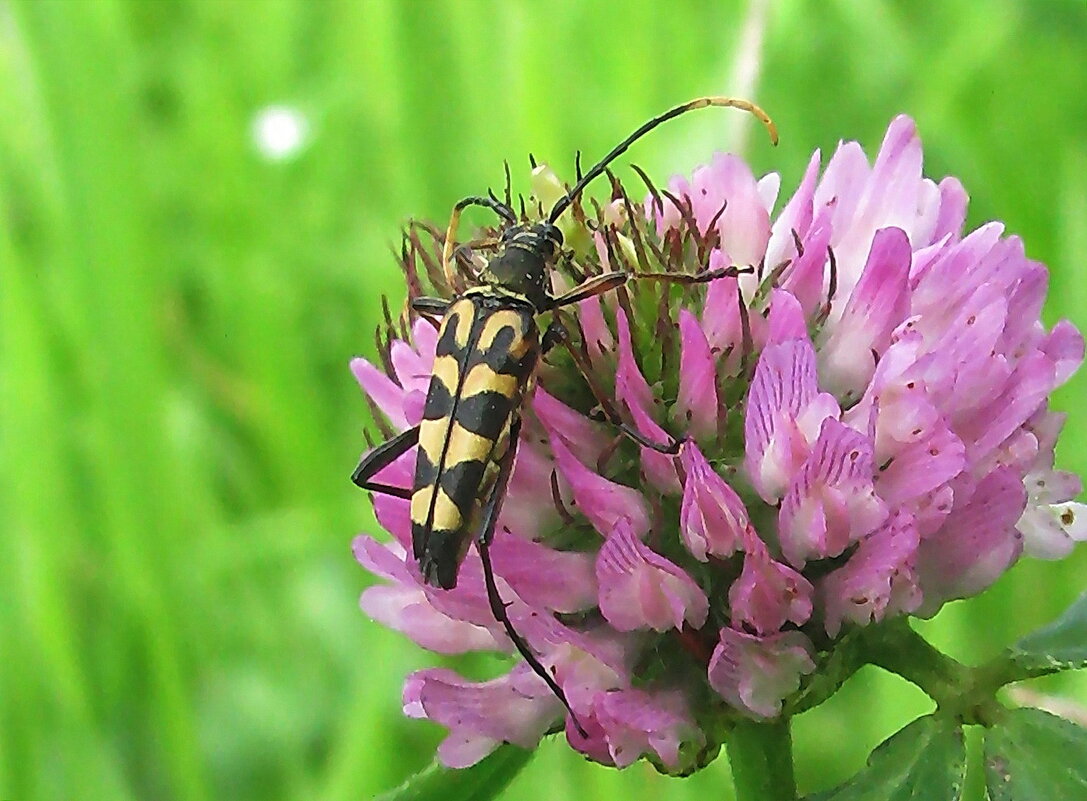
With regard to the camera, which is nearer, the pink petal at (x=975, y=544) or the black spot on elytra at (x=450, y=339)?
the pink petal at (x=975, y=544)

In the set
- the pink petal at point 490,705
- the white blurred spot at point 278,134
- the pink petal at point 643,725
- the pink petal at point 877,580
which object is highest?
the white blurred spot at point 278,134

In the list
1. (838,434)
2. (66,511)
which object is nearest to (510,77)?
(66,511)

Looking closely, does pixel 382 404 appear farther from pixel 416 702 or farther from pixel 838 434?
pixel 838 434

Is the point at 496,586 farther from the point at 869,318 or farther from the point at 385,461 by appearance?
the point at 869,318

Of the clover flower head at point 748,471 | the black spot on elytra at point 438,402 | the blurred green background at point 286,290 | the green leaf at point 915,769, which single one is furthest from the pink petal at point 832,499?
the blurred green background at point 286,290

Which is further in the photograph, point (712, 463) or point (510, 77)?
point (510, 77)

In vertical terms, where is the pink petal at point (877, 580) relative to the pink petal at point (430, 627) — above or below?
below

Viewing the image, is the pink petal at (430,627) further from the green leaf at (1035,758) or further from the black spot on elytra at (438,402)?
the green leaf at (1035,758)

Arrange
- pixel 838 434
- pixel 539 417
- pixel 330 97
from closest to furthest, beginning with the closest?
pixel 838 434 → pixel 539 417 → pixel 330 97
